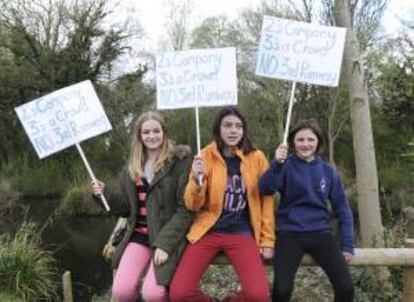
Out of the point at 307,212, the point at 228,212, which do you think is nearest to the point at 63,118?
the point at 228,212

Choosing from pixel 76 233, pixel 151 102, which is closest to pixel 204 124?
pixel 151 102

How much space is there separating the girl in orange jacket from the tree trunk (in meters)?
1.92

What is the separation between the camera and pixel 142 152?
4.45 metres

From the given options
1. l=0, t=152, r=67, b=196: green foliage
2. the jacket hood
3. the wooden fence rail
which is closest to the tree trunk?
the wooden fence rail

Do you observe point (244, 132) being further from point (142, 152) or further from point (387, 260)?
point (387, 260)

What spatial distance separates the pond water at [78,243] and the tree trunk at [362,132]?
4.79 m

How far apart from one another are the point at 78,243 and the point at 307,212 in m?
9.65

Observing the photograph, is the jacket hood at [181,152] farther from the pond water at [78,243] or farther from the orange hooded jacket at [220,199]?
the pond water at [78,243]

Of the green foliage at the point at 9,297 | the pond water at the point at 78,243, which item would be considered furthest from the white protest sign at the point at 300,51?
the pond water at the point at 78,243

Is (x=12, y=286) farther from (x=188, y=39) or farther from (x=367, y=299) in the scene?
(x=188, y=39)

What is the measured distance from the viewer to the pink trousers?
3.98m

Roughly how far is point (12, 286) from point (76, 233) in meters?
7.10

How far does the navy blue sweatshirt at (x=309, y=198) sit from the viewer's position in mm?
4113

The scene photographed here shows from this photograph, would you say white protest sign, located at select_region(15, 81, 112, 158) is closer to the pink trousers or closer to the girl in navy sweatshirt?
the pink trousers
